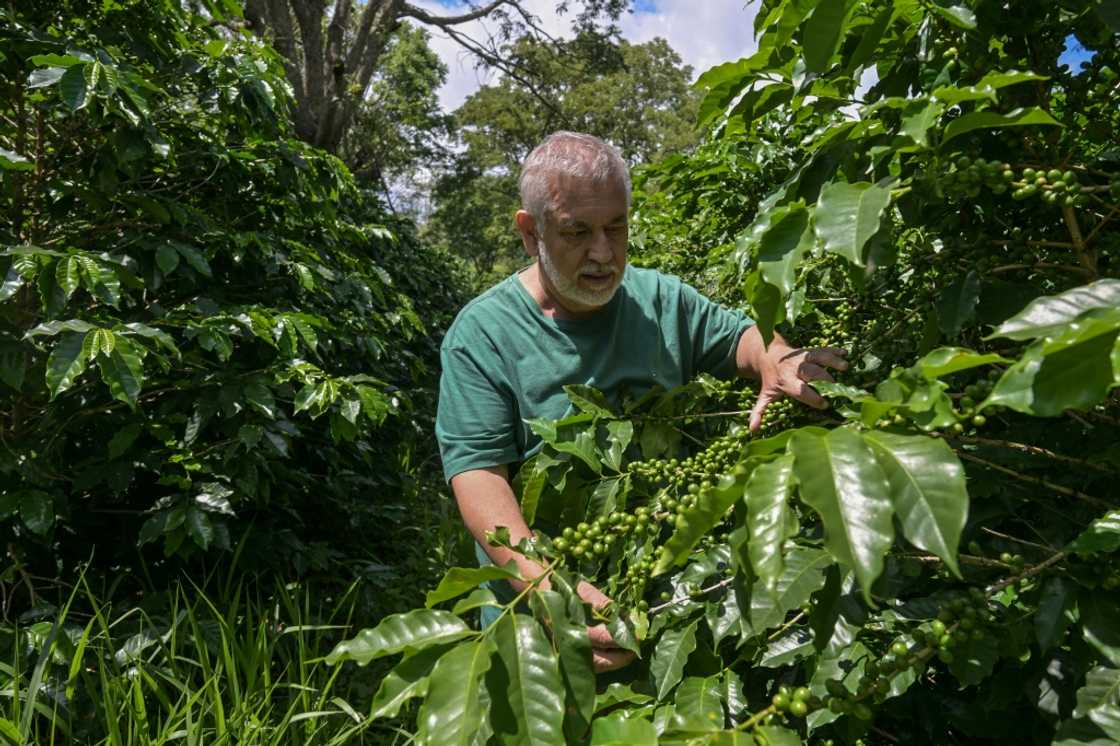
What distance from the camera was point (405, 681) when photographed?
97 centimetres

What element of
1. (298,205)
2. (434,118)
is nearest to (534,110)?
(434,118)

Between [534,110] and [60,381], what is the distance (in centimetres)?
2468

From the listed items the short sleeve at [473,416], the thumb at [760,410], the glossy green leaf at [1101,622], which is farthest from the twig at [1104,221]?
the short sleeve at [473,416]

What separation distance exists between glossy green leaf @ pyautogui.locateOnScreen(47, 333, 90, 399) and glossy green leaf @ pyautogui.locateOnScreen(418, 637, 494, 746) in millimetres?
1651

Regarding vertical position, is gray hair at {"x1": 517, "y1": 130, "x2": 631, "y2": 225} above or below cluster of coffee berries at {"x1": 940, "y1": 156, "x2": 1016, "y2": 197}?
above

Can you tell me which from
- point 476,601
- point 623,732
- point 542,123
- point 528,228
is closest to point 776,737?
point 623,732

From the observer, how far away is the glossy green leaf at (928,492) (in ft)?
2.26

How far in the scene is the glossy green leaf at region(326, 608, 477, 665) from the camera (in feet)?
3.15

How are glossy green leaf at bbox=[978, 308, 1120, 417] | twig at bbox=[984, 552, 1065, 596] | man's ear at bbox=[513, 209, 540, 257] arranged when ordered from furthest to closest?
man's ear at bbox=[513, 209, 540, 257] < twig at bbox=[984, 552, 1065, 596] < glossy green leaf at bbox=[978, 308, 1120, 417]

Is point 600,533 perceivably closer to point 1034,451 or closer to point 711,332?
point 1034,451

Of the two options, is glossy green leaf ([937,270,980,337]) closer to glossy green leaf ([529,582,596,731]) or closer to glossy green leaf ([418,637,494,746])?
glossy green leaf ([529,582,596,731])

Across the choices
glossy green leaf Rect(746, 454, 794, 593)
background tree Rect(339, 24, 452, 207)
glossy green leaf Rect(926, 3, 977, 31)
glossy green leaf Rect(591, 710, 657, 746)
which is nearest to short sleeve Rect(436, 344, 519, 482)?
glossy green leaf Rect(591, 710, 657, 746)

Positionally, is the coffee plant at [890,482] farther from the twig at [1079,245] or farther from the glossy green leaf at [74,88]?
the glossy green leaf at [74,88]

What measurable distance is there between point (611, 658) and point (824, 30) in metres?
1.02
